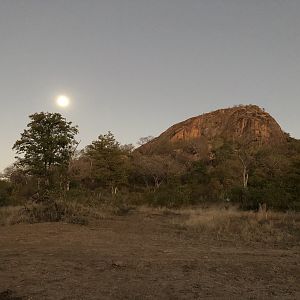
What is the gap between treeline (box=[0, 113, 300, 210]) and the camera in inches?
981

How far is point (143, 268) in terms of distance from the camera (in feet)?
25.9

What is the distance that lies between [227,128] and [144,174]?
37.9 m

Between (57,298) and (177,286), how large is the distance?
6.07 ft

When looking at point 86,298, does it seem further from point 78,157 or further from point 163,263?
point 78,157

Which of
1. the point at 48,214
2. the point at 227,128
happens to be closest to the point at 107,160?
the point at 48,214

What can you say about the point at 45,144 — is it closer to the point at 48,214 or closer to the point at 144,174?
the point at 48,214

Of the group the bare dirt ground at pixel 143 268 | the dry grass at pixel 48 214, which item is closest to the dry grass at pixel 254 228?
the bare dirt ground at pixel 143 268

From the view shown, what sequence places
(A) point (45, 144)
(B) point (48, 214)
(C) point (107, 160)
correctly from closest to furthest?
(B) point (48, 214), (A) point (45, 144), (C) point (107, 160)

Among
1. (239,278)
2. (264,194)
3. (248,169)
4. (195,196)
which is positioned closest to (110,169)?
(195,196)

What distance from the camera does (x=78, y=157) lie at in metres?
66.9

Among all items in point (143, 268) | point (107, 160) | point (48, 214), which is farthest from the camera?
point (107, 160)

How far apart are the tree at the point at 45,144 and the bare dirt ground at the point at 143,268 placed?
477 inches

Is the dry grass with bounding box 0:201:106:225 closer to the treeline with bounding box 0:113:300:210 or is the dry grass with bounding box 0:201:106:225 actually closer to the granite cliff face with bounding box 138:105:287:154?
the treeline with bounding box 0:113:300:210

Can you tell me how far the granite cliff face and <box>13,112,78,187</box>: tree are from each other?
59246 millimetres
